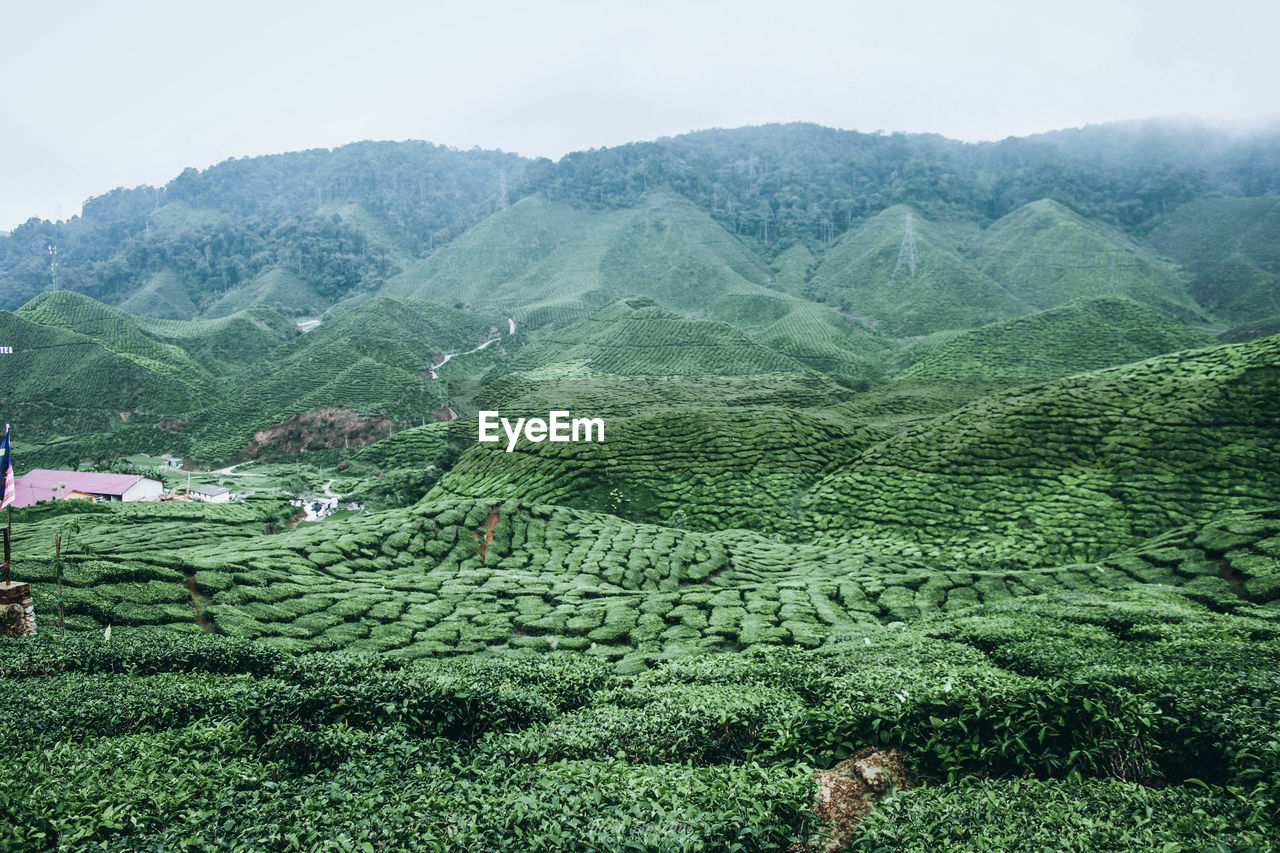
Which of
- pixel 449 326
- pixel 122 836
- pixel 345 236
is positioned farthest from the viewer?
pixel 345 236

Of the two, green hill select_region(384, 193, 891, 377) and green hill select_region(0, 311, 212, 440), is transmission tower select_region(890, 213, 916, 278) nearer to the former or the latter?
green hill select_region(384, 193, 891, 377)

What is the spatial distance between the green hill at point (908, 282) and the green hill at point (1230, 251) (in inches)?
882

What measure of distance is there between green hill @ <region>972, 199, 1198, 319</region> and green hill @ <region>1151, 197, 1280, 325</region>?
3.55m

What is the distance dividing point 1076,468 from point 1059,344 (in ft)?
121

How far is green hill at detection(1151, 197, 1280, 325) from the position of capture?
7131 cm

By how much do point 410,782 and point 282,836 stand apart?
1.14 metres

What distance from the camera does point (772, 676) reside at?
28.3ft

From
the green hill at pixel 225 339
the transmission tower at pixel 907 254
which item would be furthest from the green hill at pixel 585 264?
the green hill at pixel 225 339

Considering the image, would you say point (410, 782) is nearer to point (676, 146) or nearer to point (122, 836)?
point (122, 836)

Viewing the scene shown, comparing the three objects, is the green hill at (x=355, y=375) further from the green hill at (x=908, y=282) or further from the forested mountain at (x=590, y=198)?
the green hill at (x=908, y=282)

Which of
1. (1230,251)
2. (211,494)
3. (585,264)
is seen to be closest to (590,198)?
(585,264)

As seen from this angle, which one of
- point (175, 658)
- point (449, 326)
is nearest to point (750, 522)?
point (175, 658)

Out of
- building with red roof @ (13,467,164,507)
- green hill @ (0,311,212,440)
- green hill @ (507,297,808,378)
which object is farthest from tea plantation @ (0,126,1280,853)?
building with red roof @ (13,467,164,507)

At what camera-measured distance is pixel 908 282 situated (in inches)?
3248
